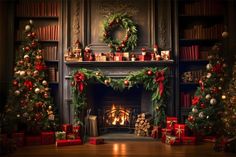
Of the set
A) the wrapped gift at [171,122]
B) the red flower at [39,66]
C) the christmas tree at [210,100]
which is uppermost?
the red flower at [39,66]

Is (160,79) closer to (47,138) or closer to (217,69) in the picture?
(217,69)

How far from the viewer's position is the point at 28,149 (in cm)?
596

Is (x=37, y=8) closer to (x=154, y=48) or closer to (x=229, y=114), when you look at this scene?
(x=154, y=48)

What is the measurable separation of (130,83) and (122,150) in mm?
1708

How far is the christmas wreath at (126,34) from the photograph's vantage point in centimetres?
725

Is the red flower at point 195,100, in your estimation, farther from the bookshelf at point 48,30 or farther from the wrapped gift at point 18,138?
the wrapped gift at point 18,138

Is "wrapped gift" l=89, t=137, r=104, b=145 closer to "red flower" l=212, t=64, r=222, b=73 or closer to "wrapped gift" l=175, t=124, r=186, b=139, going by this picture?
"wrapped gift" l=175, t=124, r=186, b=139

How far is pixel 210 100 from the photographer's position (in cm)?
675

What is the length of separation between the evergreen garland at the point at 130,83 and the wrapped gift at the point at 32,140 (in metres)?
0.92

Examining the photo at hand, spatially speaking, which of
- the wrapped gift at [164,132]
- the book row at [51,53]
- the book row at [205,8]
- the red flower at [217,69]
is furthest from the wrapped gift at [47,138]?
the book row at [205,8]

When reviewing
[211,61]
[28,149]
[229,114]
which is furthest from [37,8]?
[229,114]

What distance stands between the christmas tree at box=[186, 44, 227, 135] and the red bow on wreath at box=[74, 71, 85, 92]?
2270 mm

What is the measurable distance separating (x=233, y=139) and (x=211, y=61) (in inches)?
76.8

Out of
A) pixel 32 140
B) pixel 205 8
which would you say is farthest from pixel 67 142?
pixel 205 8
